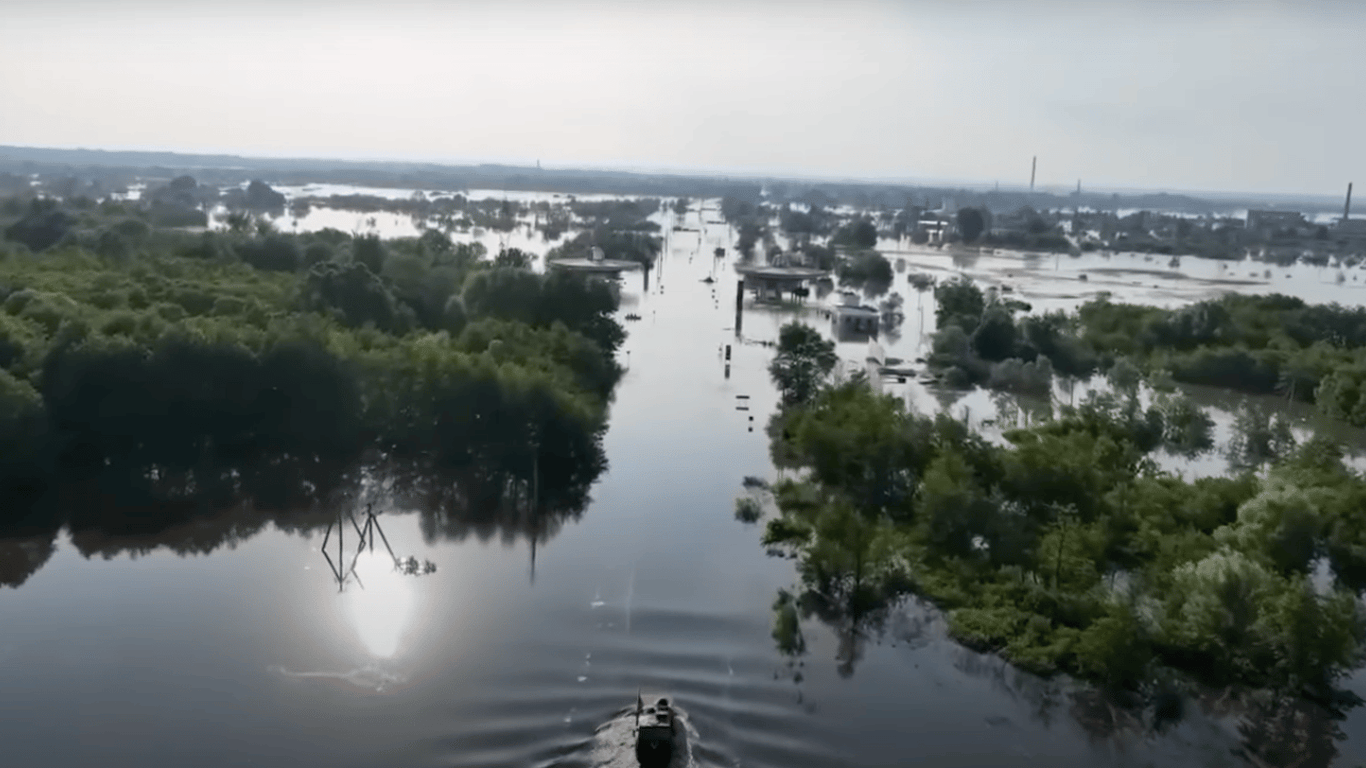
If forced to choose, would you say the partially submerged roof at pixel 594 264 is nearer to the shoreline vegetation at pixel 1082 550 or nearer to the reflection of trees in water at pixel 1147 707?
the shoreline vegetation at pixel 1082 550

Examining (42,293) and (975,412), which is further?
(975,412)

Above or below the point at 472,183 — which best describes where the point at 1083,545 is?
below

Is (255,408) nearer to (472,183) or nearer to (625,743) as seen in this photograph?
(625,743)

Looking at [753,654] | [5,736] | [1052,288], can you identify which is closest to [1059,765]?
[753,654]

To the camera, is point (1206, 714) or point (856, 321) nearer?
point (1206, 714)

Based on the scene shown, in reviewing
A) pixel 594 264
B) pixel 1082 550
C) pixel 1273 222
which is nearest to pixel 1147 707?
pixel 1082 550

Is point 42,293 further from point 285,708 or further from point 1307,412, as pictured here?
point 1307,412
